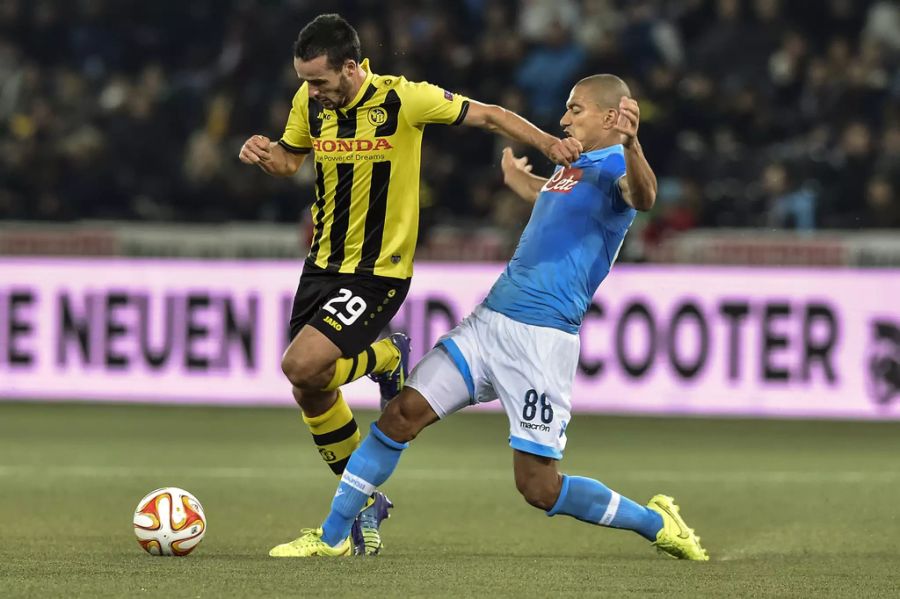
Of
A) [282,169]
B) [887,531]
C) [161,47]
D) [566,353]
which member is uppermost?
[161,47]

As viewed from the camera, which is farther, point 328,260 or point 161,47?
point 161,47

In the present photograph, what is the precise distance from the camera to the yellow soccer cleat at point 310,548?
6.20 meters

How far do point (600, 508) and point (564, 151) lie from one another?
1.43 m

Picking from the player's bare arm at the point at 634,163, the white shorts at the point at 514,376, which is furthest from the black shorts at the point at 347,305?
the player's bare arm at the point at 634,163

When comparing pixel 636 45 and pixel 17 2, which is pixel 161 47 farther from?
pixel 636 45

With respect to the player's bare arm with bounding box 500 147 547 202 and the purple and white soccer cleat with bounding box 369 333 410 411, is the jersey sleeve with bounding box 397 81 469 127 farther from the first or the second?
the purple and white soccer cleat with bounding box 369 333 410 411

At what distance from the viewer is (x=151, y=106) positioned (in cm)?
1608

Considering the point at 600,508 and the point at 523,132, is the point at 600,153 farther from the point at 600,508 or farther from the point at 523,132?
the point at 600,508

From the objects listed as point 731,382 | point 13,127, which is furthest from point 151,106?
point 731,382

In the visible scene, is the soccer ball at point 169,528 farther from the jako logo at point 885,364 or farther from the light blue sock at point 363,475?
the jako logo at point 885,364

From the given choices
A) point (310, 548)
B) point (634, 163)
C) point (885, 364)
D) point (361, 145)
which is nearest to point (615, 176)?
point (634, 163)

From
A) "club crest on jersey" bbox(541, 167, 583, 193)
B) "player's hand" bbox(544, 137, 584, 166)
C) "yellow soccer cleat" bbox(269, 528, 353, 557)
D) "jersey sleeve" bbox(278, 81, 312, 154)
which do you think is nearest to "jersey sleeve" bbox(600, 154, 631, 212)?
"club crest on jersey" bbox(541, 167, 583, 193)

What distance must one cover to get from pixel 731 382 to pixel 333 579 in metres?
7.63

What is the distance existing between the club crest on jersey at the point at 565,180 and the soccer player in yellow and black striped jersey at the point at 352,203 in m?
0.32
